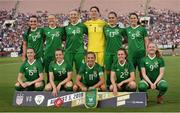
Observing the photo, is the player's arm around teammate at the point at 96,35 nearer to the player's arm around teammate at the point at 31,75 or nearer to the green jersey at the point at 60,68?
the green jersey at the point at 60,68

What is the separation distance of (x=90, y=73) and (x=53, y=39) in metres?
1.20

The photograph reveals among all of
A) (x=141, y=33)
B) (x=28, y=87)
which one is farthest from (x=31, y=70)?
(x=141, y=33)

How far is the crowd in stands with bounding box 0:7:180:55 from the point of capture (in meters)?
39.3

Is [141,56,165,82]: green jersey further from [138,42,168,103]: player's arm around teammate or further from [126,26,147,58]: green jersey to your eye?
[126,26,147,58]: green jersey

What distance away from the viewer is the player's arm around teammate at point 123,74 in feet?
27.9

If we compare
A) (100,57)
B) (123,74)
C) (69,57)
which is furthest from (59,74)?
(123,74)

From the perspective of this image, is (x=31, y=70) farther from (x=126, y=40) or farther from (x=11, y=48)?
(x=11, y=48)

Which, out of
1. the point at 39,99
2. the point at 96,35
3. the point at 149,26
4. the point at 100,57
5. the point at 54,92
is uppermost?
the point at 149,26

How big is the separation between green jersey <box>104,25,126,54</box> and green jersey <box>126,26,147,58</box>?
18 centimetres

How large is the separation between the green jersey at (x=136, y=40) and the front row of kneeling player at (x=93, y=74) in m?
0.41

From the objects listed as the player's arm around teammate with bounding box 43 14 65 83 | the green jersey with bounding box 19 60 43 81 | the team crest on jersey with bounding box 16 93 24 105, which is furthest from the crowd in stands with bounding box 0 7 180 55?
the team crest on jersey with bounding box 16 93 24 105

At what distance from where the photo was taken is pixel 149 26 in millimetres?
41719

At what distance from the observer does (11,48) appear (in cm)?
3769

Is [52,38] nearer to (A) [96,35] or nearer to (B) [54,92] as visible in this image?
(A) [96,35]
